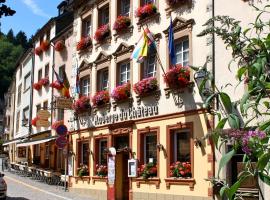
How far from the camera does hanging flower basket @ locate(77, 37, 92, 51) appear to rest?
957 inches

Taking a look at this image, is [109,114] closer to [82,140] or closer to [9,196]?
[82,140]

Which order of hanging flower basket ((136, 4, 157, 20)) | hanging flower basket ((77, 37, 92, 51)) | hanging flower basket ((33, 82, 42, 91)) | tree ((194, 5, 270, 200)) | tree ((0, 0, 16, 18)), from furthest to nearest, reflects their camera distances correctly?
hanging flower basket ((33, 82, 42, 91)) → hanging flower basket ((77, 37, 92, 51)) → hanging flower basket ((136, 4, 157, 20)) → tree ((0, 0, 16, 18)) → tree ((194, 5, 270, 200))

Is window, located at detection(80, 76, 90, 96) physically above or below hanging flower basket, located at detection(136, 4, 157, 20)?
below

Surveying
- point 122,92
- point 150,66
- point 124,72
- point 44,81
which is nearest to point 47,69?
point 44,81

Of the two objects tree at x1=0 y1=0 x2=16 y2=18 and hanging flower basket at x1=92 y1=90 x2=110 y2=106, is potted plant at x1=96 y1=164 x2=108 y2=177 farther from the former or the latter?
tree at x1=0 y1=0 x2=16 y2=18

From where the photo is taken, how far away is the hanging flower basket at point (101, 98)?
21625 mm

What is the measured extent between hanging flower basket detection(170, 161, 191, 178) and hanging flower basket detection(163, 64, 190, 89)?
2.57 meters

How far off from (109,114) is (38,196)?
468cm

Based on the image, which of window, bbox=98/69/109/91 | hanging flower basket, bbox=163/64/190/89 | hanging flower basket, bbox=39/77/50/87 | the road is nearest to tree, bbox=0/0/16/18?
hanging flower basket, bbox=163/64/190/89

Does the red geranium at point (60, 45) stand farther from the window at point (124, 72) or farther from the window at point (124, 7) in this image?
the window at point (124, 72)

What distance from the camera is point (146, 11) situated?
19.0m

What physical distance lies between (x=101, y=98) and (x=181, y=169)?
22.0ft

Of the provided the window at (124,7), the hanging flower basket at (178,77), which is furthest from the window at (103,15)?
the hanging flower basket at (178,77)

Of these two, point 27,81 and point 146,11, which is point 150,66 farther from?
point 27,81
